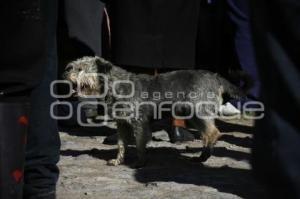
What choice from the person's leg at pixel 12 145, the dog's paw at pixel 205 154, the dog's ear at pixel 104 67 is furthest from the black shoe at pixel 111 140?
the person's leg at pixel 12 145

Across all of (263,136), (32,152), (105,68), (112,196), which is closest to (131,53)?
(105,68)

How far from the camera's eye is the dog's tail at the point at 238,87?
4859 mm

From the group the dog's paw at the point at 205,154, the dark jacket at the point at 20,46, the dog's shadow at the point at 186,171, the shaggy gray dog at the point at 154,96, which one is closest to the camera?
the dark jacket at the point at 20,46

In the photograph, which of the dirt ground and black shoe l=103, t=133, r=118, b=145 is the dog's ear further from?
black shoe l=103, t=133, r=118, b=145

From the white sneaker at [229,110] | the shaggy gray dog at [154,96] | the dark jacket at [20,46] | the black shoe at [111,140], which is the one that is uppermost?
the dark jacket at [20,46]

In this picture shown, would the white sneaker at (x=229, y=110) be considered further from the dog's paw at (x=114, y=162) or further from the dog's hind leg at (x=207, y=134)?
the dog's paw at (x=114, y=162)

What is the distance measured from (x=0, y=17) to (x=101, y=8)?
3356mm

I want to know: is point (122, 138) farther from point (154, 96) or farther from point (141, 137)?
point (154, 96)

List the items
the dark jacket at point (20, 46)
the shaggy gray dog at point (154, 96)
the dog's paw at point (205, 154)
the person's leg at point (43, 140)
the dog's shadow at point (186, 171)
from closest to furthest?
the dark jacket at point (20, 46)
the person's leg at point (43, 140)
the dog's shadow at point (186, 171)
the dog's paw at point (205, 154)
the shaggy gray dog at point (154, 96)

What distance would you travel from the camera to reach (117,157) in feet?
15.4

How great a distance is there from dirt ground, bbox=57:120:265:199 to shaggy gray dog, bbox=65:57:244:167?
22 centimetres

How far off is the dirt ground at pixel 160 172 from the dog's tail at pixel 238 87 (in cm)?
41

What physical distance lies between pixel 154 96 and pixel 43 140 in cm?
219

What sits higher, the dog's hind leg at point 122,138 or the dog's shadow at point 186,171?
the dog's hind leg at point 122,138
